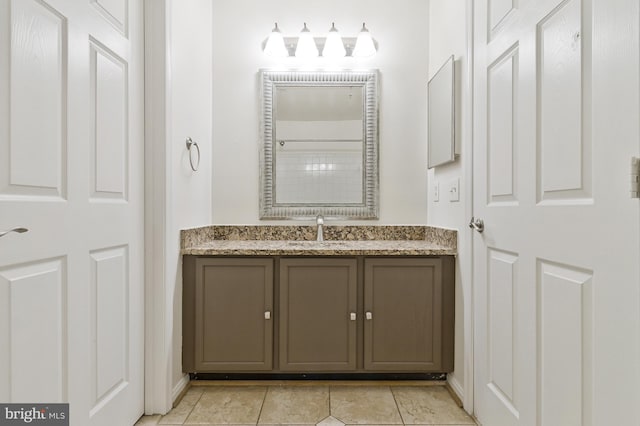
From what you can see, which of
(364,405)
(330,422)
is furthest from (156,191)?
(364,405)

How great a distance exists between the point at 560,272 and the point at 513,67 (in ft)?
2.45

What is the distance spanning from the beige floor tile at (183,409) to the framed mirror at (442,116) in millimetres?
1780

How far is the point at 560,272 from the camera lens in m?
1.07

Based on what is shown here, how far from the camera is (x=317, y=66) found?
239cm

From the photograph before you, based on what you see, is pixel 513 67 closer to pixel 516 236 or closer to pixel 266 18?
pixel 516 236

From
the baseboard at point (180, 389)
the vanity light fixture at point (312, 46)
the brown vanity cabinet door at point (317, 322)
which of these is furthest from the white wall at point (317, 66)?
the baseboard at point (180, 389)

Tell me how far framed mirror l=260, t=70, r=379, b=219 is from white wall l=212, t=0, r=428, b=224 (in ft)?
0.25

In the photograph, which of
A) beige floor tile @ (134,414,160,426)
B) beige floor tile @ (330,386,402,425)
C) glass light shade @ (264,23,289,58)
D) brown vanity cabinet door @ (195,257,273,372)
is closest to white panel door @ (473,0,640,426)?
beige floor tile @ (330,386,402,425)

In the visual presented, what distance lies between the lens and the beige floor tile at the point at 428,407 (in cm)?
169

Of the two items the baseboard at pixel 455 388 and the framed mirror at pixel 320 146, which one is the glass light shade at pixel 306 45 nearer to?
the framed mirror at pixel 320 146

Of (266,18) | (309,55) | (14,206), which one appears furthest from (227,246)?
(266,18)

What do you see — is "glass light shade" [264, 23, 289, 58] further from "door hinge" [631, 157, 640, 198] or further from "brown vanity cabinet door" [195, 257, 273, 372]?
"door hinge" [631, 157, 640, 198]

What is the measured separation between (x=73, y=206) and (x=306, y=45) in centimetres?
167

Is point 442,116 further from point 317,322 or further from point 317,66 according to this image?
point 317,322
